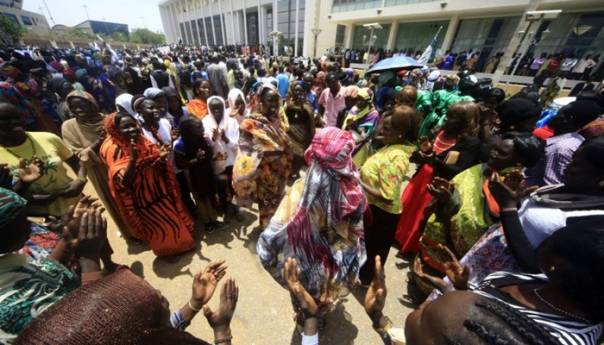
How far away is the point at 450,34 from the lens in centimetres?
2019

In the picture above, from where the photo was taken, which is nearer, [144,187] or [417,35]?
[144,187]

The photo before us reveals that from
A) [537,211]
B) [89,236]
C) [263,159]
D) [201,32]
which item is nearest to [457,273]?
[537,211]

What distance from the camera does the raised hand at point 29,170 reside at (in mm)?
1960

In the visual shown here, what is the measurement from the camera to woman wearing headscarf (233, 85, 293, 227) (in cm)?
301

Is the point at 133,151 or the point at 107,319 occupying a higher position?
the point at 107,319

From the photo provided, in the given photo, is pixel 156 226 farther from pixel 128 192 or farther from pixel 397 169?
pixel 397 169

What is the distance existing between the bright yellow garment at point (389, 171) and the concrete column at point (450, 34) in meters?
24.4

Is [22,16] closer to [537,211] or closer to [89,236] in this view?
[89,236]

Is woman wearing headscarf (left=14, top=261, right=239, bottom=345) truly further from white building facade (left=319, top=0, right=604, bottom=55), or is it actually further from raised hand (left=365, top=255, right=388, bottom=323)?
white building facade (left=319, top=0, right=604, bottom=55)

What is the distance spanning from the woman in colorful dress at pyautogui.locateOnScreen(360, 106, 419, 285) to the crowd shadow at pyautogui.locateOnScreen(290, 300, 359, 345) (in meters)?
1.04

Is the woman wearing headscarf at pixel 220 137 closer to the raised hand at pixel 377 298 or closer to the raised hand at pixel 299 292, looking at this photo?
the raised hand at pixel 299 292

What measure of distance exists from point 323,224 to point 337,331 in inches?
53.5

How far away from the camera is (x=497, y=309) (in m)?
0.73

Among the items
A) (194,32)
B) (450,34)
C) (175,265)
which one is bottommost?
(175,265)
